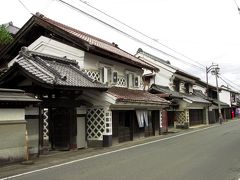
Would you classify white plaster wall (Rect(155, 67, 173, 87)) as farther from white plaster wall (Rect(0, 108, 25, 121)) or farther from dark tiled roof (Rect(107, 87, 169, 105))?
white plaster wall (Rect(0, 108, 25, 121))

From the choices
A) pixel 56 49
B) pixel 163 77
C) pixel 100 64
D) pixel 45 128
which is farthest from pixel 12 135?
pixel 163 77

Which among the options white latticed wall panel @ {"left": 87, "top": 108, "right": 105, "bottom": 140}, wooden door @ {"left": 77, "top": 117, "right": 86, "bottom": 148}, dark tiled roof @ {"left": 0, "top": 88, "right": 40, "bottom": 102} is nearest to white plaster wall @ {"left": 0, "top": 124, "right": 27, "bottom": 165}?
dark tiled roof @ {"left": 0, "top": 88, "right": 40, "bottom": 102}

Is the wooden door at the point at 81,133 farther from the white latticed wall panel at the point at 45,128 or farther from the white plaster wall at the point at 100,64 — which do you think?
the white plaster wall at the point at 100,64

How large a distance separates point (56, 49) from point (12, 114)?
9.65 meters

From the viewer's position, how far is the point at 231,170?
11.5 meters

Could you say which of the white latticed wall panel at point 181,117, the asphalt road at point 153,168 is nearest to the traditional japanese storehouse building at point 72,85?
the asphalt road at point 153,168

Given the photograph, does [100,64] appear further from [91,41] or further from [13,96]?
[13,96]

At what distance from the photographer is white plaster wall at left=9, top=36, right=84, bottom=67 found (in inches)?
882

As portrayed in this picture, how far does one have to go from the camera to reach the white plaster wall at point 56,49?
22406mm

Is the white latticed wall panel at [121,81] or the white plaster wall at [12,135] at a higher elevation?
the white latticed wall panel at [121,81]

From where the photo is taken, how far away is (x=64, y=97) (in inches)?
748

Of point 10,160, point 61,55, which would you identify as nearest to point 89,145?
point 61,55

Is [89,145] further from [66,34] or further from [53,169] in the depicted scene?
[53,169]

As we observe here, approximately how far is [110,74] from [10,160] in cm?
1271
